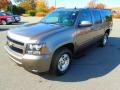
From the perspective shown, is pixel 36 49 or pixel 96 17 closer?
pixel 36 49

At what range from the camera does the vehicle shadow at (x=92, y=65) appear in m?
5.55

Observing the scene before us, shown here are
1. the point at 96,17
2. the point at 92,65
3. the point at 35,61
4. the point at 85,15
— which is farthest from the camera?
the point at 96,17

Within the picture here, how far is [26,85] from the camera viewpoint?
4941 millimetres

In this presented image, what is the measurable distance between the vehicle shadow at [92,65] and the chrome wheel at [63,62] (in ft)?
0.74

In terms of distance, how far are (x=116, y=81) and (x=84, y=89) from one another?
3.64 ft

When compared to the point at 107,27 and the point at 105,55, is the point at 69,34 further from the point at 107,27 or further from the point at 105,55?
the point at 107,27

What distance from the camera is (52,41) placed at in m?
4.99

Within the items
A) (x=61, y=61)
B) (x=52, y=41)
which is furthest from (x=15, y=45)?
(x=61, y=61)

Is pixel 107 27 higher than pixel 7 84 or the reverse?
higher

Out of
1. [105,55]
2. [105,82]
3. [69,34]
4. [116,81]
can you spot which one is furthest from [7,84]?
[105,55]

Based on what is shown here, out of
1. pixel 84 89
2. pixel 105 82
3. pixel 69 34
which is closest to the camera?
pixel 84 89

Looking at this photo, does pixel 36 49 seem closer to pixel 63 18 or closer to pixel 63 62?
pixel 63 62

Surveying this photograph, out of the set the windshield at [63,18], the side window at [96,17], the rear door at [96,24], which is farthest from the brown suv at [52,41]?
the side window at [96,17]

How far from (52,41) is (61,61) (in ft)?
2.73
